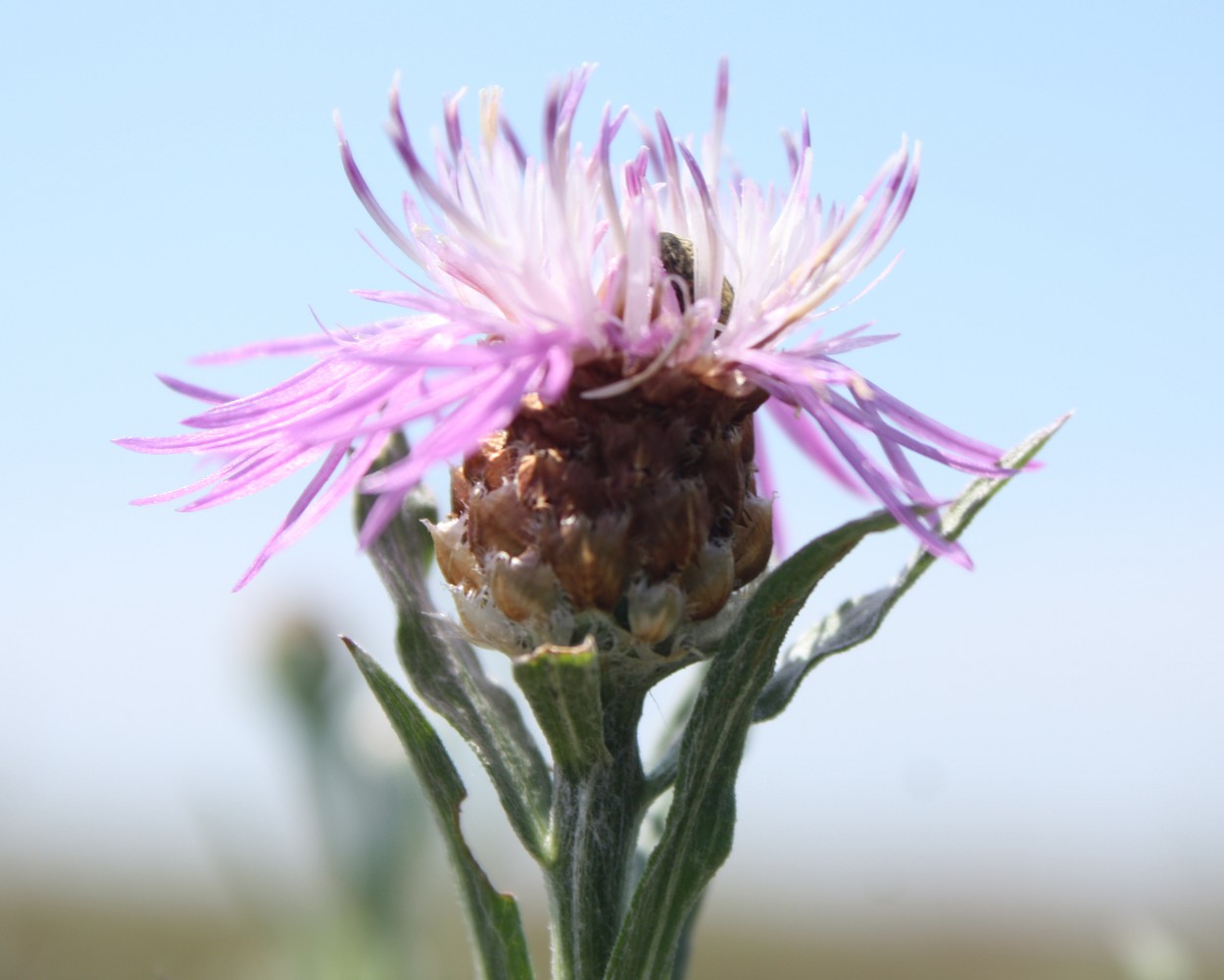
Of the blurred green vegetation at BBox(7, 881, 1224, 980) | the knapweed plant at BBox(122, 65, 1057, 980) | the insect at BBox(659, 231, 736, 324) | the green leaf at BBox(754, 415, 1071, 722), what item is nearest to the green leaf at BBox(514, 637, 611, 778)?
the knapweed plant at BBox(122, 65, 1057, 980)

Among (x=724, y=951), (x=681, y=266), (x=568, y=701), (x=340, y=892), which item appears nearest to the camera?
(x=568, y=701)

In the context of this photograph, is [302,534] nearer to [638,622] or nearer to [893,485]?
[638,622]

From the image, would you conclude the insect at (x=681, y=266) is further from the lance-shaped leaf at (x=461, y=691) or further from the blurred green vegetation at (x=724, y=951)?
the blurred green vegetation at (x=724, y=951)

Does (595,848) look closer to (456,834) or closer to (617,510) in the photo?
(456,834)

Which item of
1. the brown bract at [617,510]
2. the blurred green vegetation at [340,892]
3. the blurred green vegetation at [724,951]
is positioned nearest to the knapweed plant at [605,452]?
the brown bract at [617,510]

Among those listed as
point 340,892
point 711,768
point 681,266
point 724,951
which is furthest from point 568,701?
point 724,951

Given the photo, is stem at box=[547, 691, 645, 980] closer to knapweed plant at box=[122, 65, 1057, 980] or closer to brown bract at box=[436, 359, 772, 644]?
knapweed plant at box=[122, 65, 1057, 980]
